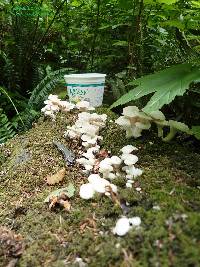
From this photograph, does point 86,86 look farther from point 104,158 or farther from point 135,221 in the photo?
point 135,221

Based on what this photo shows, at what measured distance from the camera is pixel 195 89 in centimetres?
314

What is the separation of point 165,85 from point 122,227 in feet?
3.22

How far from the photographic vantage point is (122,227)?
1889mm

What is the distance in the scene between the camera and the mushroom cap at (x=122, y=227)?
1872 mm

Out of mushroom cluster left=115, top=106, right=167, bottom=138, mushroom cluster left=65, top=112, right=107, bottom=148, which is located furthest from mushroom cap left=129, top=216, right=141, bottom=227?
mushroom cluster left=65, top=112, right=107, bottom=148

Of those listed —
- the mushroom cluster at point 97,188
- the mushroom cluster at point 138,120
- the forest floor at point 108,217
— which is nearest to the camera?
the forest floor at point 108,217

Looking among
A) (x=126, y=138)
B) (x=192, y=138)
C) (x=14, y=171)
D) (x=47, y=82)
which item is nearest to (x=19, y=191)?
(x=14, y=171)

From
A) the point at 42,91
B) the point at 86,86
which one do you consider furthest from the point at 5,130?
the point at 86,86

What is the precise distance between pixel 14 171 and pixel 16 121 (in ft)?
4.81

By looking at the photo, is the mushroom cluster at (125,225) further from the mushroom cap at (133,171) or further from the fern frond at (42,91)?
the fern frond at (42,91)

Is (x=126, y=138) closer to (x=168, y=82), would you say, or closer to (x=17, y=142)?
(x=168, y=82)

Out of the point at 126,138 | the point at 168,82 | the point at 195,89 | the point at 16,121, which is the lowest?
the point at 16,121

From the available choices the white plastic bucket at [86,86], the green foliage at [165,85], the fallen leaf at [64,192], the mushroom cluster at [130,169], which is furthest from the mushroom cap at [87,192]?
the white plastic bucket at [86,86]

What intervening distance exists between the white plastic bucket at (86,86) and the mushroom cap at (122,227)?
2.31 meters
